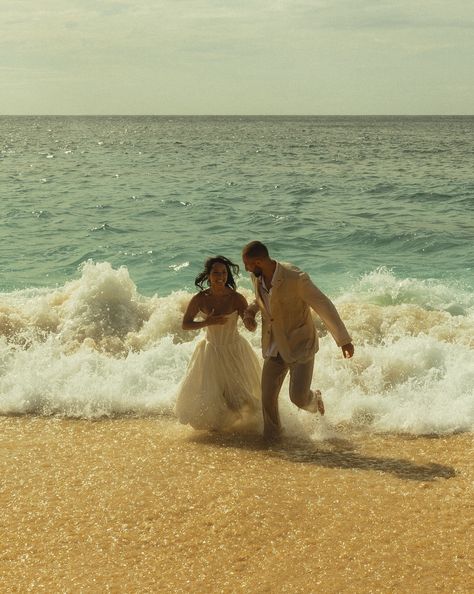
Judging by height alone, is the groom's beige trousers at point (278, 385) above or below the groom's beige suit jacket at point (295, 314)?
below

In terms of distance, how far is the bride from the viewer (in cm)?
633

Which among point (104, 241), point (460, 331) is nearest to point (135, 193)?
point (104, 241)

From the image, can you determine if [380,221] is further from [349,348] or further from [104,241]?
[349,348]

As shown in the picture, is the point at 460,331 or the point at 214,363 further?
the point at 460,331

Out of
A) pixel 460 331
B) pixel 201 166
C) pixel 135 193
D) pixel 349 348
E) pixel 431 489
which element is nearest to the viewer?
pixel 431 489

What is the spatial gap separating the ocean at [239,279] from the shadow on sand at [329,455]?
27 centimetres

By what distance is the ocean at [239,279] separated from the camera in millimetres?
7285

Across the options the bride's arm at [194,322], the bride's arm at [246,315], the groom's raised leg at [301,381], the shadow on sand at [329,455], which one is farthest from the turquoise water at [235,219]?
the groom's raised leg at [301,381]

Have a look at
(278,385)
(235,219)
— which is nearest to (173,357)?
(278,385)

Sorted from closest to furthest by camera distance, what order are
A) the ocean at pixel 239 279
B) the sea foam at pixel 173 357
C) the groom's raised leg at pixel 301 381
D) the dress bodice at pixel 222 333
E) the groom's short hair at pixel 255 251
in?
the groom's short hair at pixel 255 251, the groom's raised leg at pixel 301 381, the dress bodice at pixel 222 333, the sea foam at pixel 173 357, the ocean at pixel 239 279

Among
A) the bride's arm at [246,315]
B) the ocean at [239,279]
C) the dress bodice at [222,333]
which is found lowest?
the ocean at [239,279]

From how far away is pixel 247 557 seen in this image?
14.6ft

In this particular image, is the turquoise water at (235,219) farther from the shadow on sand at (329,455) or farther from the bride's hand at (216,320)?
the shadow on sand at (329,455)

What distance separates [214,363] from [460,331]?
4196 millimetres
